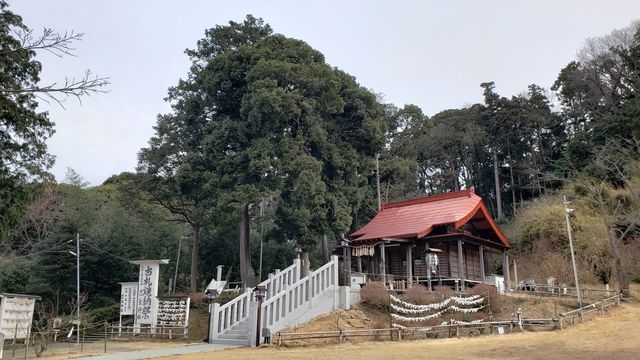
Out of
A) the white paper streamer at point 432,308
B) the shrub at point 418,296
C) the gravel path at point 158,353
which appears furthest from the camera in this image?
the shrub at point 418,296

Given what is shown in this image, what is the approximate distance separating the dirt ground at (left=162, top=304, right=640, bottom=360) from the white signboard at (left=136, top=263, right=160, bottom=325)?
7.37 meters

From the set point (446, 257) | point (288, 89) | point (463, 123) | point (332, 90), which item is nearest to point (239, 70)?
point (288, 89)

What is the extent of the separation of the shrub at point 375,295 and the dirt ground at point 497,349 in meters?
2.77

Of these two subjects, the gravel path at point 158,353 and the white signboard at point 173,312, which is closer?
the gravel path at point 158,353

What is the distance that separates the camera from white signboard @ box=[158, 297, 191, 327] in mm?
18906

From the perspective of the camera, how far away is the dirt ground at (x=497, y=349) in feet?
36.8

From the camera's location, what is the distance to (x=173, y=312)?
19125 millimetres

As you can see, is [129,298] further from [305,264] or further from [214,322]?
[305,264]

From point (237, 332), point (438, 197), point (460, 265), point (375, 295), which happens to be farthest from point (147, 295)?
point (438, 197)

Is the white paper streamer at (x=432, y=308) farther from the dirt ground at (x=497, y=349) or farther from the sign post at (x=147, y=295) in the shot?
the sign post at (x=147, y=295)

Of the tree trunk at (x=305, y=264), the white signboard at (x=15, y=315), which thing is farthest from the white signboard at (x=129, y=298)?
the tree trunk at (x=305, y=264)

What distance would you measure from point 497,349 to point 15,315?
45.2ft

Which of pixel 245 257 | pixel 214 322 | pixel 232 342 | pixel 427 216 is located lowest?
pixel 232 342

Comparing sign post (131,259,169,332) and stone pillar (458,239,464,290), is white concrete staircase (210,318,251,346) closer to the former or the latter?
sign post (131,259,169,332)
